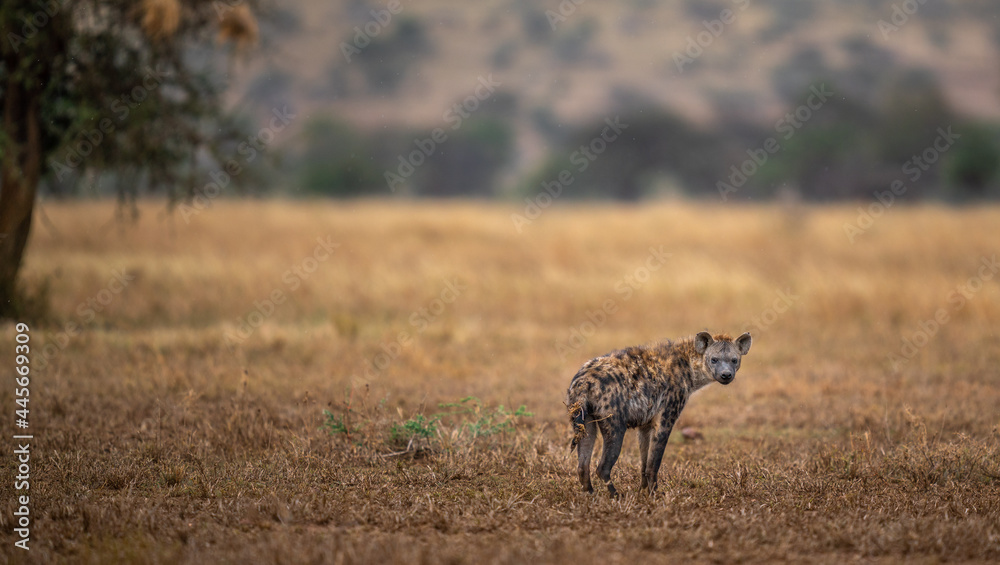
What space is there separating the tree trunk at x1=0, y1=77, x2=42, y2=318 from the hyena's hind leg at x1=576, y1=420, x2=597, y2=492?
34.7ft

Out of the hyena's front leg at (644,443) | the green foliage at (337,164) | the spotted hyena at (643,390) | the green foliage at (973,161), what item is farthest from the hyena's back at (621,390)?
the green foliage at (973,161)

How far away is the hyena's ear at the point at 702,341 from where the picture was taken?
7.04 m

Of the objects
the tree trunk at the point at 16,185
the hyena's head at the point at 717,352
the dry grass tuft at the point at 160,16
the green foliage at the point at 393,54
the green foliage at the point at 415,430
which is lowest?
the green foliage at the point at 415,430

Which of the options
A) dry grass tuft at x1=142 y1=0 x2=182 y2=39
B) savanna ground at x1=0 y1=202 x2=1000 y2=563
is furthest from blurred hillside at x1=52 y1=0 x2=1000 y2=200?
dry grass tuft at x1=142 y1=0 x2=182 y2=39

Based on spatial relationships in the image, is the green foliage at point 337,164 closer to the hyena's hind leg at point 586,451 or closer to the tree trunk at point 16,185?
the tree trunk at point 16,185

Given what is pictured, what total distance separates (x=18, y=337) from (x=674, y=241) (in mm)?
16006

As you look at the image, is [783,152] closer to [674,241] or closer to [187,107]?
[674,241]

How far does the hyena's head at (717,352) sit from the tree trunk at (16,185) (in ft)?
35.8

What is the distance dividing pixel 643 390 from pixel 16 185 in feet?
36.5

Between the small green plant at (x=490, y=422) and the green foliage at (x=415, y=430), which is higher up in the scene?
the small green plant at (x=490, y=422)

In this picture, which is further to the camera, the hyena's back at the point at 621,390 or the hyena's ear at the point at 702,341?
the hyena's ear at the point at 702,341

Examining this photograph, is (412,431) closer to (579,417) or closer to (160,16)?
(579,417)

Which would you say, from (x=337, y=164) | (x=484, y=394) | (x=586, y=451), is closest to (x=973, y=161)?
(x=337, y=164)

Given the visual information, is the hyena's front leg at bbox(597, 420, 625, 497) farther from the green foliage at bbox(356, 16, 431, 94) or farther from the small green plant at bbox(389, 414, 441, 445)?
the green foliage at bbox(356, 16, 431, 94)
